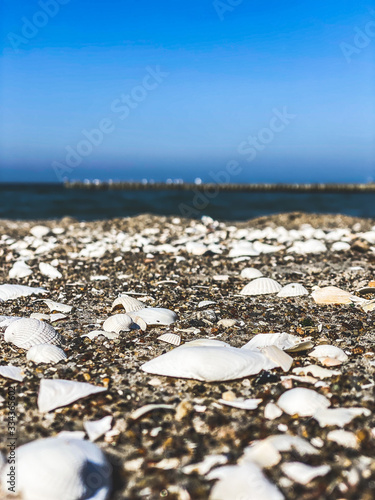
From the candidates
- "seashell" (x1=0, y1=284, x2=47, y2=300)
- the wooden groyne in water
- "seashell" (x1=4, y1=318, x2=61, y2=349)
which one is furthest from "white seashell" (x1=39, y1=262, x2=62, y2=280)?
the wooden groyne in water

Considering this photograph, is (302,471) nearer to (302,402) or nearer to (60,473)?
(302,402)

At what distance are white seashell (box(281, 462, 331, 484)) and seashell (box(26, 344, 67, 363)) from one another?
131 cm

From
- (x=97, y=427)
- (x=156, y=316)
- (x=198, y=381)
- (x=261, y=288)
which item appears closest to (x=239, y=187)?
(x=261, y=288)

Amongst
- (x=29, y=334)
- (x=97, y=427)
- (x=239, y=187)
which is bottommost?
(x=97, y=427)

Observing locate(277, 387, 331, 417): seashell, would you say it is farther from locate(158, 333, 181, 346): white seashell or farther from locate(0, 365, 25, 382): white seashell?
locate(0, 365, 25, 382): white seashell

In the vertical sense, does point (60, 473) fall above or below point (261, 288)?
below

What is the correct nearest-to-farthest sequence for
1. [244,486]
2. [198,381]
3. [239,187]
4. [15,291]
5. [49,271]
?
[244,486]
[198,381]
[15,291]
[49,271]
[239,187]

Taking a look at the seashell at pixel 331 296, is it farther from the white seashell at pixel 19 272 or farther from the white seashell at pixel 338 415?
the white seashell at pixel 19 272

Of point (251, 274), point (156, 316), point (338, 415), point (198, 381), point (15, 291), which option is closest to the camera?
point (338, 415)

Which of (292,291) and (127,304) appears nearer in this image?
(127,304)

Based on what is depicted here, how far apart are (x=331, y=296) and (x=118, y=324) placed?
1.56 metres

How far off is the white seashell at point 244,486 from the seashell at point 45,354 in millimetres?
1185

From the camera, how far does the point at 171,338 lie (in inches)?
99.4

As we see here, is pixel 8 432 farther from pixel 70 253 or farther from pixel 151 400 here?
pixel 70 253
